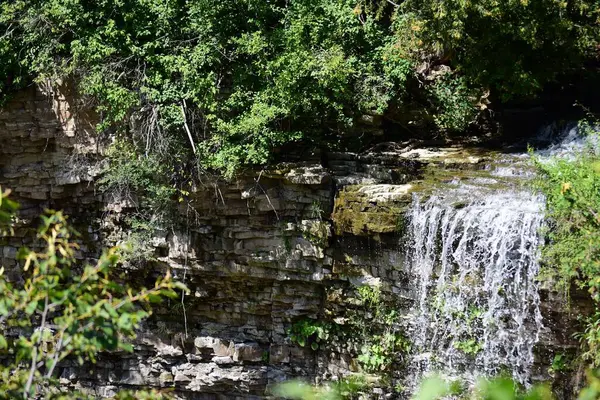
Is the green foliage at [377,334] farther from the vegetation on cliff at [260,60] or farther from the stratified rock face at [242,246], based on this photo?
the vegetation on cliff at [260,60]

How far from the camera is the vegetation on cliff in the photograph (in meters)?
9.25

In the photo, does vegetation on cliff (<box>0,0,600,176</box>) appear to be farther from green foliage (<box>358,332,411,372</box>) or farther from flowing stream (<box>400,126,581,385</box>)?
green foliage (<box>358,332,411,372</box>)

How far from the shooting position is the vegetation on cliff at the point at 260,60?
925 cm

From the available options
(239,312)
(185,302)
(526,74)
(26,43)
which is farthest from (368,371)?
(26,43)

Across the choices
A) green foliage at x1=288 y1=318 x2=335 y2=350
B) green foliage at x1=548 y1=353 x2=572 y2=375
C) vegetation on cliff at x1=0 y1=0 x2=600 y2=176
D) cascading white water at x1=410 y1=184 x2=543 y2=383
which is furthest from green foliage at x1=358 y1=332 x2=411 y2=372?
vegetation on cliff at x1=0 y1=0 x2=600 y2=176

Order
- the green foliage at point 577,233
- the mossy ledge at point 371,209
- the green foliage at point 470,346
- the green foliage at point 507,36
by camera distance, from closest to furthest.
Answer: the green foliage at point 577,233
the green foliage at point 470,346
the mossy ledge at point 371,209
the green foliage at point 507,36

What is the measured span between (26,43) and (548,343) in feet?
27.4

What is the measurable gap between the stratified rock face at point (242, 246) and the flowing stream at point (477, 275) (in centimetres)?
26

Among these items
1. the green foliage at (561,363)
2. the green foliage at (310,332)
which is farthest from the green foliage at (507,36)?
the green foliage at (310,332)

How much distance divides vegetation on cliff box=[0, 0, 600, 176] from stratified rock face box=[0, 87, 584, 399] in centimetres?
62

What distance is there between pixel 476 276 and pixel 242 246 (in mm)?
3348

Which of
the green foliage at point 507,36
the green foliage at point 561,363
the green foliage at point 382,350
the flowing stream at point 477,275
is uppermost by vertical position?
the green foliage at point 507,36

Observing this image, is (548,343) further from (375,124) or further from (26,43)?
(26,43)

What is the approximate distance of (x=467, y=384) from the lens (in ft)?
27.5
